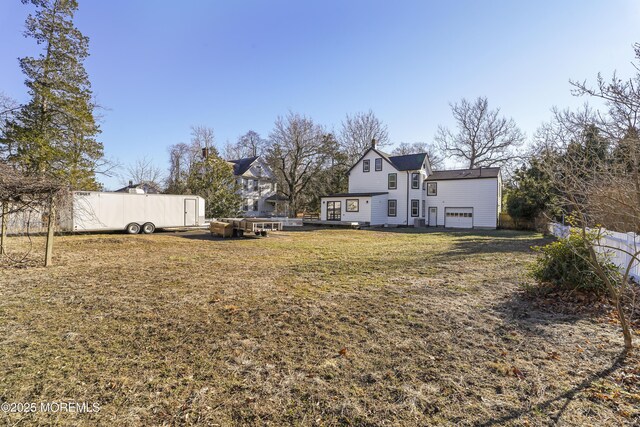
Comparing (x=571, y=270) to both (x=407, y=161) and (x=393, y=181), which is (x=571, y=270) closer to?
(x=393, y=181)

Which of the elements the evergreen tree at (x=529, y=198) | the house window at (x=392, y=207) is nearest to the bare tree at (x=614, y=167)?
the evergreen tree at (x=529, y=198)

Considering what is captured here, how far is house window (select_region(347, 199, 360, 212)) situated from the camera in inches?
1130

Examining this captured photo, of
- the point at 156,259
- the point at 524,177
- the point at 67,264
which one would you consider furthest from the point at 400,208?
the point at 67,264

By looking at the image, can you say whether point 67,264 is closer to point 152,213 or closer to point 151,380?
point 151,380

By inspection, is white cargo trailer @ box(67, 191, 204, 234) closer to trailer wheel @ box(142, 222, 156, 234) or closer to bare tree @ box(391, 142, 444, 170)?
trailer wheel @ box(142, 222, 156, 234)

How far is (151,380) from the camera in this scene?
2980mm

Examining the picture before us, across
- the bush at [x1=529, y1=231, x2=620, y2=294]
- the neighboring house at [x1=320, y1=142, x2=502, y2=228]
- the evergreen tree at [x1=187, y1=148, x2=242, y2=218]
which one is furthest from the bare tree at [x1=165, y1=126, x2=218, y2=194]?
the bush at [x1=529, y1=231, x2=620, y2=294]

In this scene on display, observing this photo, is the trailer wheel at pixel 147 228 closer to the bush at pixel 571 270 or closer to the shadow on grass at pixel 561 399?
the bush at pixel 571 270

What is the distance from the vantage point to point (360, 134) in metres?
39.1

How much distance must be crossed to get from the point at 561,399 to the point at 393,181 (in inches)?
1083

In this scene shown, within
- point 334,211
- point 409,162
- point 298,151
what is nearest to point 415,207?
point 409,162

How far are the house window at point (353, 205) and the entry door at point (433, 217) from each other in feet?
21.4

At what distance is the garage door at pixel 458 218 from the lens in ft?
88.5

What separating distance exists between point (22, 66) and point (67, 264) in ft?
51.5
